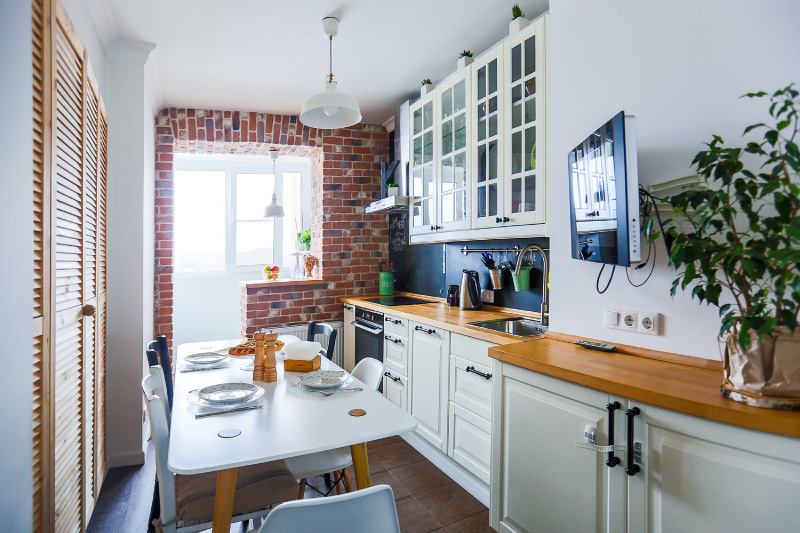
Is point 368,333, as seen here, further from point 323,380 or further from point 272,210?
point 272,210

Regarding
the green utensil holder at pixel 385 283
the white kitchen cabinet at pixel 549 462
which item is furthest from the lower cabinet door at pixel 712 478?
the green utensil holder at pixel 385 283

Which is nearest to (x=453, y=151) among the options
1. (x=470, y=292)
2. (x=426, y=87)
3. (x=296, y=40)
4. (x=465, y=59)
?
(x=465, y=59)

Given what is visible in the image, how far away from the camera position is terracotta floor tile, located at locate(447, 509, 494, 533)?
220 centimetres

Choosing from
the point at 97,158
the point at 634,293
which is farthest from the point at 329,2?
the point at 634,293

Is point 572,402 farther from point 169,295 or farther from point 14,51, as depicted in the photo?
point 169,295

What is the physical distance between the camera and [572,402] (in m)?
1.60

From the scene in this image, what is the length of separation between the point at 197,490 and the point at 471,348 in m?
1.47

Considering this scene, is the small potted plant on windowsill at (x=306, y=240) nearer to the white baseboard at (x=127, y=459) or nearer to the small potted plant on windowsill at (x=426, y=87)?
the small potted plant on windowsill at (x=426, y=87)

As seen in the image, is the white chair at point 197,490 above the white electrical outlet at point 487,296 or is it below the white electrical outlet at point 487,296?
below

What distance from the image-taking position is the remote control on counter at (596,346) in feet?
6.26

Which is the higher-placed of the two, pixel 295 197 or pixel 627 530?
pixel 295 197

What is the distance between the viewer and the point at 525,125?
251 centimetres

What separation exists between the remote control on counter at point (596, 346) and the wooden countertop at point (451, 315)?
300 mm

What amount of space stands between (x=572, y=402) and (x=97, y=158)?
8.67ft
